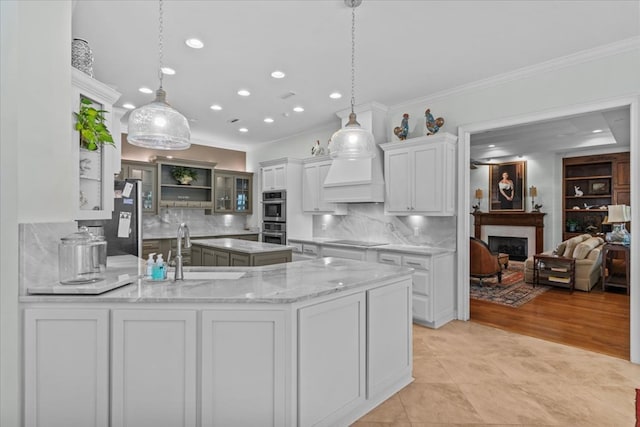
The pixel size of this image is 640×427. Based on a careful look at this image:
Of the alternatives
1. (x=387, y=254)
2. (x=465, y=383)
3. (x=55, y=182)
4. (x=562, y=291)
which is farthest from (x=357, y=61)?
(x=562, y=291)

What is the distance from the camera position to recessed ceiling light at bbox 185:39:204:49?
3.04 m

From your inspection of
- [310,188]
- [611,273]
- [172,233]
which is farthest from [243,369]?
[611,273]

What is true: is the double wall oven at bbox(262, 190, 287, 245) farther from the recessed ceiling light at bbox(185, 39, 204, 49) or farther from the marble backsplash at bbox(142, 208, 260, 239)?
the recessed ceiling light at bbox(185, 39, 204, 49)

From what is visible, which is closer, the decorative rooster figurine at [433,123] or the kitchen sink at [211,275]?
the kitchen sink at [211,275]

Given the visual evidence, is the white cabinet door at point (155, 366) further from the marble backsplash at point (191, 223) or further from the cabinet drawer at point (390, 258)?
the marble backsplash at point (191, 223)

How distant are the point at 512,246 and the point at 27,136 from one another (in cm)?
1005

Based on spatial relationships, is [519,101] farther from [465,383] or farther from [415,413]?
[415,413]

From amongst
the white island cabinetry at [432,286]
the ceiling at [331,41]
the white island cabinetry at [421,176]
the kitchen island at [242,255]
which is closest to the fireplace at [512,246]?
the white island cabinetry at [432,286]

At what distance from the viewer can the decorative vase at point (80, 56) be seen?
2195 mm

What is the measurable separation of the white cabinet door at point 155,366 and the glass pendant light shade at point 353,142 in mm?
1698

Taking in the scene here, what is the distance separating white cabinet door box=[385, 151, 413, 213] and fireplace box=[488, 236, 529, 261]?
606 cm

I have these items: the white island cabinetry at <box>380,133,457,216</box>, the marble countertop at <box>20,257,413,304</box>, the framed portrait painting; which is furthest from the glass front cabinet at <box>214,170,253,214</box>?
the framed portrait painting

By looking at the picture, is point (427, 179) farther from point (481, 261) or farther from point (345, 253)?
point (481, 261)

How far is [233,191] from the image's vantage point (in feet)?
23.4
